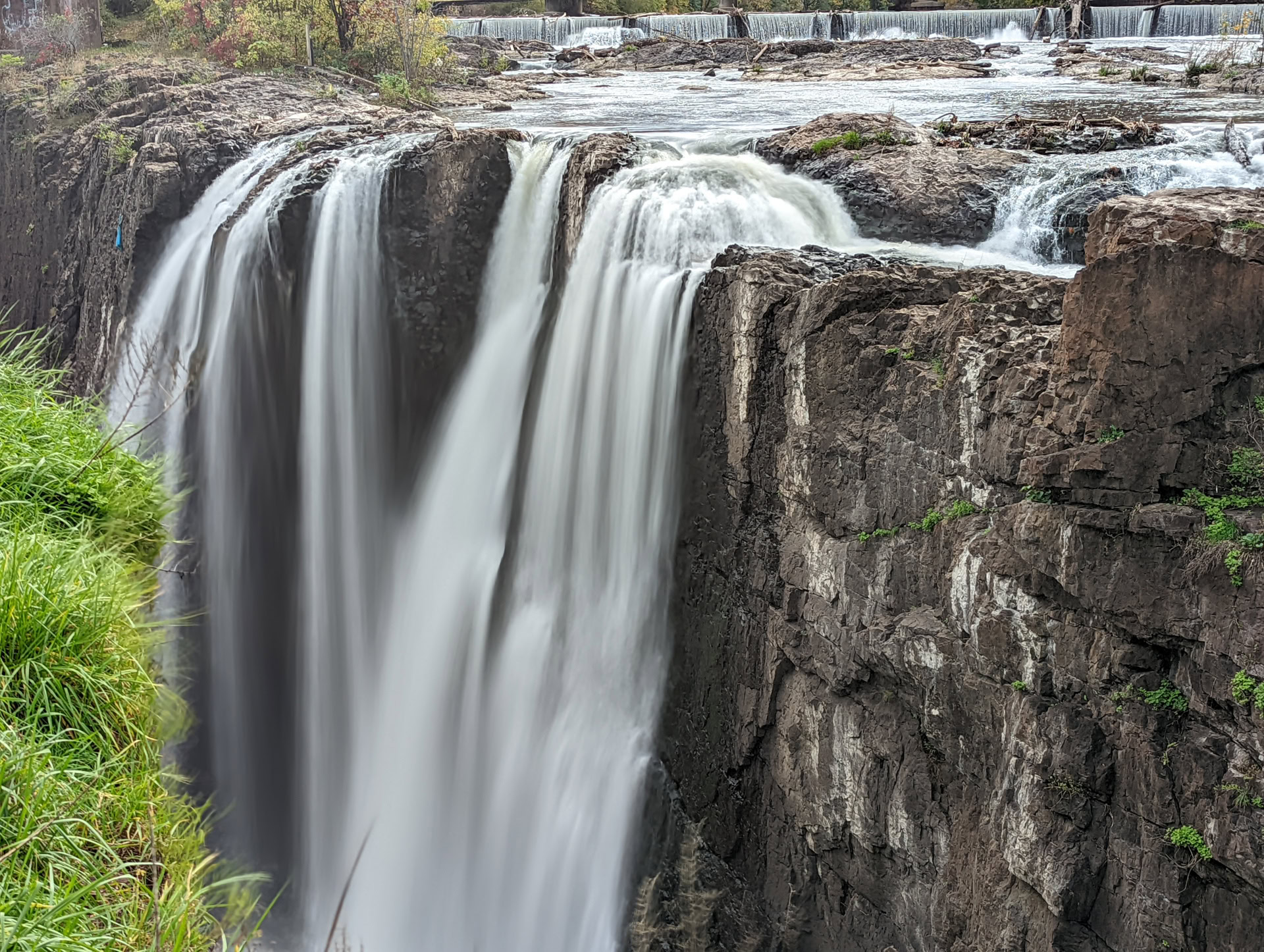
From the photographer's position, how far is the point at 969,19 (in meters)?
27.9

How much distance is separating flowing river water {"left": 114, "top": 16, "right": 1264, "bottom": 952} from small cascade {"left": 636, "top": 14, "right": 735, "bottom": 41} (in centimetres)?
1958

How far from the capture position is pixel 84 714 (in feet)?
15.1

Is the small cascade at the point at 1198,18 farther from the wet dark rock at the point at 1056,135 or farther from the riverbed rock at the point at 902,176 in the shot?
the riverbed rock at the point at 902,176

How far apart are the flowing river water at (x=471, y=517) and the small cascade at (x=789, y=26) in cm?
1844

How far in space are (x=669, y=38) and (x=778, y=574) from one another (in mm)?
25345

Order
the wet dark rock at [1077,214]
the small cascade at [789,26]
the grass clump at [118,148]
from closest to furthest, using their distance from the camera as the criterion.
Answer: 1. the wet dark rock at [1077,214]
2. the grass clump at [118,148]
3. the small cascade at [789,26]

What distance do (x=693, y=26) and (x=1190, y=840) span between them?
30329 millimetres

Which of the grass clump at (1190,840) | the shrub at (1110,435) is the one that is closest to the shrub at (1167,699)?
the grass clump at (1190,840)

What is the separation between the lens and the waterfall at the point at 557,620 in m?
8.77

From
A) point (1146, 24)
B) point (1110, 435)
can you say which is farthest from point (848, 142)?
point (1146, 24)

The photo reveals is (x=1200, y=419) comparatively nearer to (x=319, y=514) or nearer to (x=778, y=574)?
(x=778, y=574)

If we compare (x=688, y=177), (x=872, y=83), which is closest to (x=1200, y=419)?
(x=688, y=177)

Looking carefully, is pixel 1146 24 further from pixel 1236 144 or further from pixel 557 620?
pixel 557 620

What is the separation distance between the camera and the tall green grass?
3.58 m
